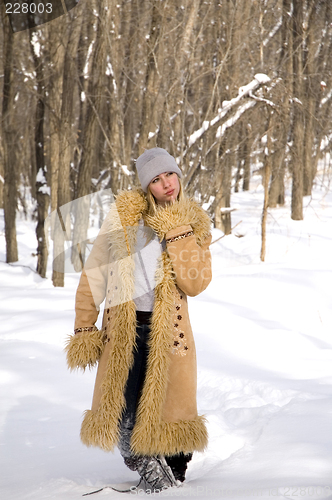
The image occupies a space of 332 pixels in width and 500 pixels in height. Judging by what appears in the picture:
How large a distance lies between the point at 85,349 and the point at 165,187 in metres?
0.90

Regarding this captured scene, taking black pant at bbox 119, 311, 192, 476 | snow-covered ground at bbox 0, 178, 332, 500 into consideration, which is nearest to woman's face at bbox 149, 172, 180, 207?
black pant at bbox 119, 311, 192, 476

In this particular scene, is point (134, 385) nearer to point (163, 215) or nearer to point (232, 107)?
point (163, 215)

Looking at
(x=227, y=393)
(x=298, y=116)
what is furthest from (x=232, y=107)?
(x=298, y=116)

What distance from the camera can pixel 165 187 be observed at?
2.65 metres

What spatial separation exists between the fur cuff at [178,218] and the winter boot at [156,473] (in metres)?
1.09

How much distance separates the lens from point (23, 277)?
408 inches

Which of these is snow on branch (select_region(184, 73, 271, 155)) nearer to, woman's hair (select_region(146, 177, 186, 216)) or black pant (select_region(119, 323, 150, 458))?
woman's hair (select_region(146, 177, 186, 216))

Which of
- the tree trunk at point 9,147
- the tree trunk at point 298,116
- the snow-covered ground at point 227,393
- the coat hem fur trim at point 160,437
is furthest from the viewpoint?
the tree trunk at point 298,116

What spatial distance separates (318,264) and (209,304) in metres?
2.54

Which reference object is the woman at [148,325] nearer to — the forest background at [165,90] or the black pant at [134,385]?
the black pant at [134,385]

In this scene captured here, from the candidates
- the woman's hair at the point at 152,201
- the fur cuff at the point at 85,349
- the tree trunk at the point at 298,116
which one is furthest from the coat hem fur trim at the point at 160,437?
the tree trunk at the point at 298,116

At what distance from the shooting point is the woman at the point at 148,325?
2527mm

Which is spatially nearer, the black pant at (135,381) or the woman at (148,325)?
the woman at (148,325)

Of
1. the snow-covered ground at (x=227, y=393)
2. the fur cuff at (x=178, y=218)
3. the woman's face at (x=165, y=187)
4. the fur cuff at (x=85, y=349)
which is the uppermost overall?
the woman's face at (x=165, y=187)
